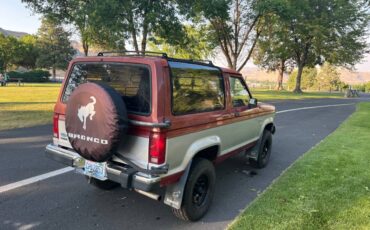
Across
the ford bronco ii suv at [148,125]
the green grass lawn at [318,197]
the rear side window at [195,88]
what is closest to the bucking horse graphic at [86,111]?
the ford bronco ii suv at [148,125]

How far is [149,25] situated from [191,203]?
11.7m

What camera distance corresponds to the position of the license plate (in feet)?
10.7

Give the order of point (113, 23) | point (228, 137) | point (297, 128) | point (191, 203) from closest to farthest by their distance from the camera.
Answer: point (191, 203) → point (228, 137) → point (297, 128) → point (113, 23)

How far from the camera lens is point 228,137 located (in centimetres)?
436

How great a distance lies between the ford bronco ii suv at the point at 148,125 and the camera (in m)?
3.00

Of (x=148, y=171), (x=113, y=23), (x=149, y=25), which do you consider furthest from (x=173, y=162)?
(x=149, y=25)

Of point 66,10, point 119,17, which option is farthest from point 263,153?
point 66,10

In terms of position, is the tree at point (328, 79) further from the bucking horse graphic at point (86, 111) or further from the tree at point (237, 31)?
the bucking horse graphic at point (86, 111)

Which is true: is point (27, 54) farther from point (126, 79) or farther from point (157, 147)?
point (157, 147)

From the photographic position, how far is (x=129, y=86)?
10.8ft

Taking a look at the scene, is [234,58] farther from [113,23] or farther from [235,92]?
[235,92]

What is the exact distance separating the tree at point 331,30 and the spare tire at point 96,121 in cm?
3106

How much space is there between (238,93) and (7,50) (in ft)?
204

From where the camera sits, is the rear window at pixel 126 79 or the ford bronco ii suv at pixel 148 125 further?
the rear window at pixel 126 79
